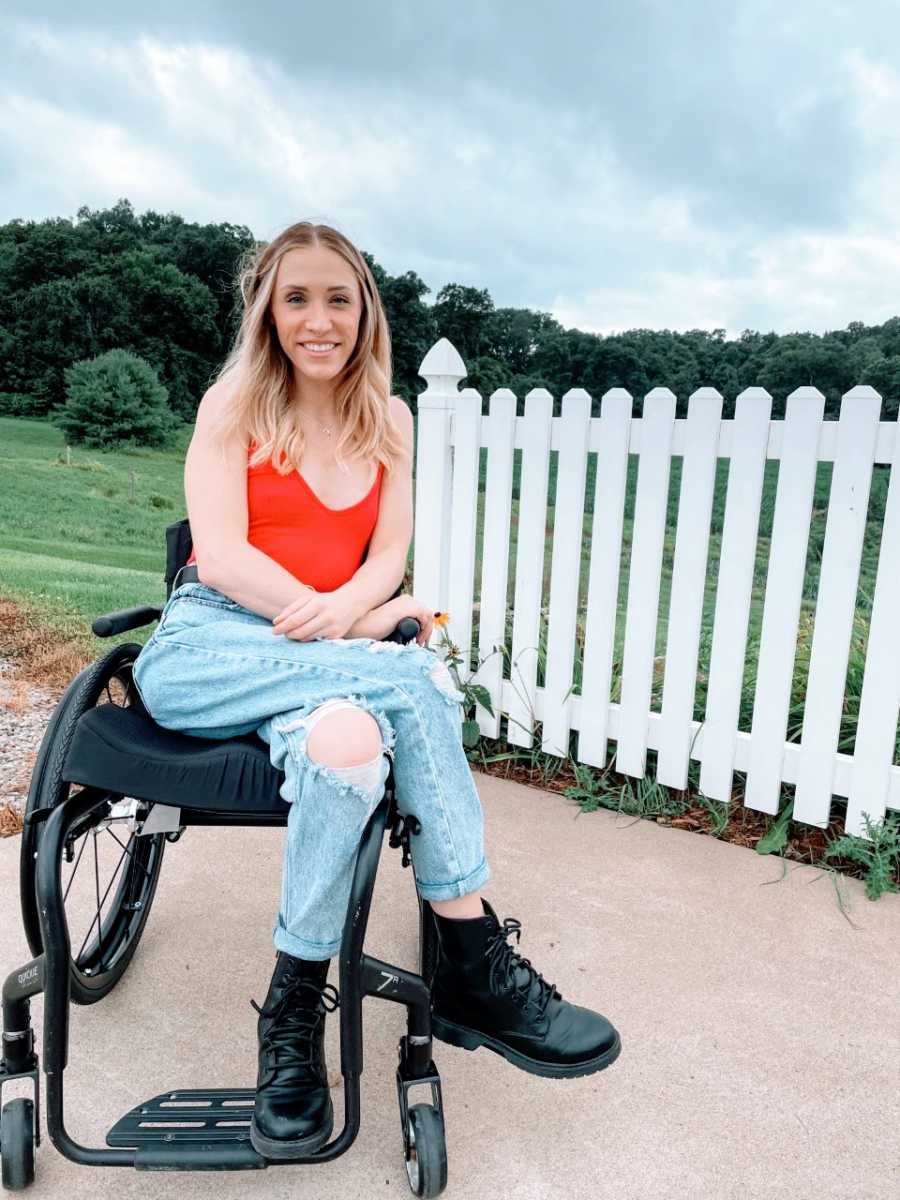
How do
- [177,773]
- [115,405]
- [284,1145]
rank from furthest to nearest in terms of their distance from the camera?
1. [115,405]
2. [177,773]
3. [284,1145]

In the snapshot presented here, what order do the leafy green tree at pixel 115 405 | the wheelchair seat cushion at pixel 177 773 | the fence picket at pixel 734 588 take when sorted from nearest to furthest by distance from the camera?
the wheelchair seat cushion at pixel 177 773 → the fence picket at pixel 734 588 → the leafy green tree at pixel 115 405

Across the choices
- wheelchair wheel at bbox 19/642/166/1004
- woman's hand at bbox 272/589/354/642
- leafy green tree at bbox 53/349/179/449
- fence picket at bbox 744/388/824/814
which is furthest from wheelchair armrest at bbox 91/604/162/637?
leafy green tree at bbox 53/349/179/449

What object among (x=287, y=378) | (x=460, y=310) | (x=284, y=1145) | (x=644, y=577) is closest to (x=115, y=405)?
(x=460, y=310)

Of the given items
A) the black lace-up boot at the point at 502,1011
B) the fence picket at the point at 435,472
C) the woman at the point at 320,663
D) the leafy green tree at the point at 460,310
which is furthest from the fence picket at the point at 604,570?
the leafy green tree at the point at 460,310

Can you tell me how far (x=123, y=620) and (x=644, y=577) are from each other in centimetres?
141

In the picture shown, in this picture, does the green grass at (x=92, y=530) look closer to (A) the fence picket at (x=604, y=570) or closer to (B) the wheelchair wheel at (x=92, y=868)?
(A) the fence picket at (x=604, y=570)

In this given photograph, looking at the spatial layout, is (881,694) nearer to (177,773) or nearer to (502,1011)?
(502,1011)

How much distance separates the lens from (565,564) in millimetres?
2617

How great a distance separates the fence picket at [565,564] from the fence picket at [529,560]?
45 mm

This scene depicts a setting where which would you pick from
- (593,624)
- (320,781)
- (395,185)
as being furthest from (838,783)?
(395,185)

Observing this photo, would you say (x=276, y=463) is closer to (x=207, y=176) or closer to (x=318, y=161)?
(x=318, y=161)

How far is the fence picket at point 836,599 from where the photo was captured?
211 cm

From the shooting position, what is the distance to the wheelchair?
1.17 metres

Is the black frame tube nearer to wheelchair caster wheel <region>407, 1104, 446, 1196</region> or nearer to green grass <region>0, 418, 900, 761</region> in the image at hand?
wheelchair caster wheel <region>407, 1104, 446, 1196</region>
